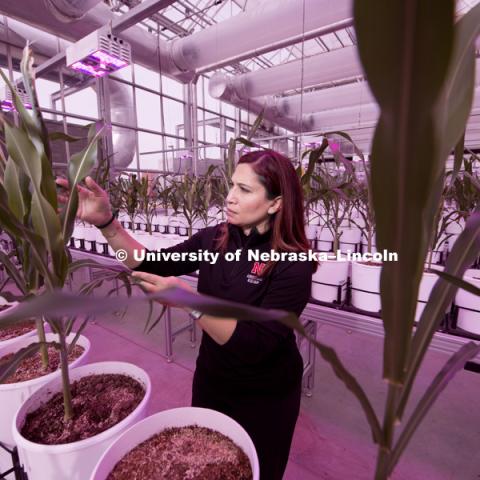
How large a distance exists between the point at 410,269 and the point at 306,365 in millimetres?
1326

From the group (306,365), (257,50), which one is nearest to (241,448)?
(306,365)

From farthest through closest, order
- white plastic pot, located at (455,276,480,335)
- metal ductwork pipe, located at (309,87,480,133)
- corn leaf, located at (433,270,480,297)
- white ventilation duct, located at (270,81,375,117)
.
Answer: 1. metal ductwork pipe, located at (309,87,480,133)
2. white ventilation duct, located at (270,81,375,117)
3. white plastic pot, located at (455,276,480,335)
4. corn leaf, located at (433,270,480,297)

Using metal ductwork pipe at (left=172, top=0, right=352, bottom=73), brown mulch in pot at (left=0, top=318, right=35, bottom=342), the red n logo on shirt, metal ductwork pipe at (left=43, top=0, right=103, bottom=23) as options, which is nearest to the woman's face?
the red n logo on shirt

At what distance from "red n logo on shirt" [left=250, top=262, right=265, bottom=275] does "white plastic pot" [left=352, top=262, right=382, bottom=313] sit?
1.57ft

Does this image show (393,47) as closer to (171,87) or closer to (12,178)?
(12,178)

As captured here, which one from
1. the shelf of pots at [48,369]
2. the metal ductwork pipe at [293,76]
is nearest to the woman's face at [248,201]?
the shelf of pots at [48,369]

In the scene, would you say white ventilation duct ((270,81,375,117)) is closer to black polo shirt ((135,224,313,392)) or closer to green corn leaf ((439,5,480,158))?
black polo shirt ((135,224,313,392))

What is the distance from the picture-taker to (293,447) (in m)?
1.08

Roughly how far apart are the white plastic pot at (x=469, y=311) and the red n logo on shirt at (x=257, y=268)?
605mm

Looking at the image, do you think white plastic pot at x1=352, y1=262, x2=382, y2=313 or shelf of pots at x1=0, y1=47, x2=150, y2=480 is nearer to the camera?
shelf of pots at x1=0, y1=47, x2=150, y2=480

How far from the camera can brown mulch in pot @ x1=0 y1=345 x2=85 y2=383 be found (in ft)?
2.17

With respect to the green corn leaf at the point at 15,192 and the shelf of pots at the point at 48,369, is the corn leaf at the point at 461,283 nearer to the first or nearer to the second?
the shelf of pots at the point at 48,369

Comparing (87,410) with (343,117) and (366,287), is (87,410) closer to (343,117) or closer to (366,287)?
(366,287)

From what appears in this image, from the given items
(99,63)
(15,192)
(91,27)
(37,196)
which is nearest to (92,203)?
(15,192)
